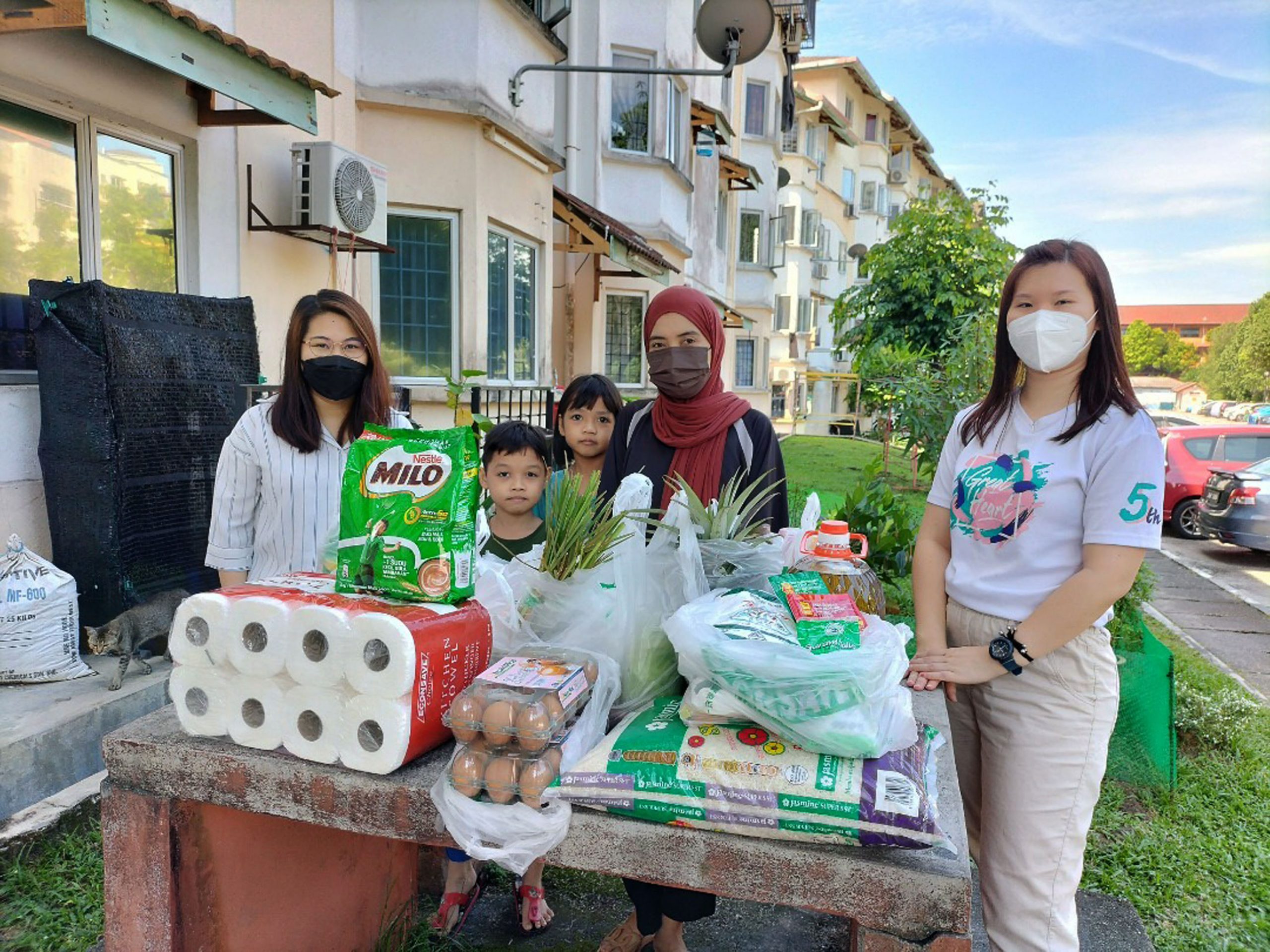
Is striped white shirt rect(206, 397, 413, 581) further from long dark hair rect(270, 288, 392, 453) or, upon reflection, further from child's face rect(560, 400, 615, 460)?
child's face rect(560, 400, 615, 460)

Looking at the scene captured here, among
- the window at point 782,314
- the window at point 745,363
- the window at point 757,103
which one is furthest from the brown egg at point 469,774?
the window at point 782,314

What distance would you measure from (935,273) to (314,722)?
11.2 m

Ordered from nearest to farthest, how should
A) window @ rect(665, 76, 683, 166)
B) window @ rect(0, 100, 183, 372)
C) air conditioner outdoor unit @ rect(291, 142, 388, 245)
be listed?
1. window @ rect(0, 100, 183, 372)
2. air conditioner outdoor unit @ rect(291, 142, 388, 245)
3. window @ rect(665, 76, 683, 166)

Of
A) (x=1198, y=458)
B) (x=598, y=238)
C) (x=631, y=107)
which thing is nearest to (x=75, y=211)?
(x=598, y=238)

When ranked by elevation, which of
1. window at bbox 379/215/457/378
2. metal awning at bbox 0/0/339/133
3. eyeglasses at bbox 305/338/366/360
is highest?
metal awning at bbox 0/0/339/133

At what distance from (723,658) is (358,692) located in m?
0.64

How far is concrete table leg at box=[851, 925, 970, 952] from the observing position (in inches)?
49.1

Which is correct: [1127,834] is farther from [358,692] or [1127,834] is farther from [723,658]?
[358,692]

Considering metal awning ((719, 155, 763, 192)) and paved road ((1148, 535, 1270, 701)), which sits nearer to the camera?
paved road ((1148, 535, 1270, 701))

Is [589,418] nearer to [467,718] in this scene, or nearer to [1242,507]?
[467,718]

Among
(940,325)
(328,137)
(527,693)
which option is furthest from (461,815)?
(940,325)

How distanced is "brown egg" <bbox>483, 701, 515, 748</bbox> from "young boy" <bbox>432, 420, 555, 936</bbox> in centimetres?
124

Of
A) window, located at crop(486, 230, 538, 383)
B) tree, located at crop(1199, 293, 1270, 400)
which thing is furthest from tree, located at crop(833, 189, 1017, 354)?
tree, located at crop(1199, 293, 1270, 400)

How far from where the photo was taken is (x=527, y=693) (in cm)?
143
